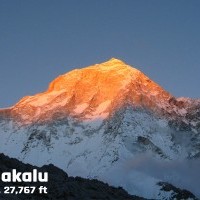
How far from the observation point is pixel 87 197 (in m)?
68.8

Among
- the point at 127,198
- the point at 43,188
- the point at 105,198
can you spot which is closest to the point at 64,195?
the point at 43,188

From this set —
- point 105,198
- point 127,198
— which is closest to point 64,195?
point 105,198

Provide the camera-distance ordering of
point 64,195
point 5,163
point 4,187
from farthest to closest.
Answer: point 5,163, point 64,195, point 4,187

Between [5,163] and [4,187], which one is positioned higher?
[5,163]

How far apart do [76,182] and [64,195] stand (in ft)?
30.0

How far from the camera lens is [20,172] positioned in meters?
68.4

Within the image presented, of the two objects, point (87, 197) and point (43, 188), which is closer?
point (43, 188)

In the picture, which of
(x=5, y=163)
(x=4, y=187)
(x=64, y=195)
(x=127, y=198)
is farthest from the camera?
(x=127, y=198)

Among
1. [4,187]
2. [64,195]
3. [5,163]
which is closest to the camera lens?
[4,187]

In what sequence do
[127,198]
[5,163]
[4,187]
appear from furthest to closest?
[127,198]
[5,163]
[4,187]

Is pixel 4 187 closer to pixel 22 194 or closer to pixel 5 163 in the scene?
pixel 22 194

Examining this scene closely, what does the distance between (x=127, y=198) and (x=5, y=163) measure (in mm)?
13946

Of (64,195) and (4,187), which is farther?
(64,195)

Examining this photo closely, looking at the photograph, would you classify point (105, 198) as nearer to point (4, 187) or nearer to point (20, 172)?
point (20, 172)
